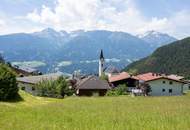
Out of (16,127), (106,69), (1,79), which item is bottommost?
(16,127)

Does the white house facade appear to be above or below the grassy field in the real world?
above

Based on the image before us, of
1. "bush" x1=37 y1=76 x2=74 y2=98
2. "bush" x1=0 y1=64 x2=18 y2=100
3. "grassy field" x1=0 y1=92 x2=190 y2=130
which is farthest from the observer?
"bush" x1=37 y1=76 x2=74 y2=98

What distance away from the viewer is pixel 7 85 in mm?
49906

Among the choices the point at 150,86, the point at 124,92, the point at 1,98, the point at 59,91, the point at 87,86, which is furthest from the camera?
the point at 150,86

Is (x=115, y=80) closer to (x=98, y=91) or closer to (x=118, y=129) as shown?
(x=98, y=91)

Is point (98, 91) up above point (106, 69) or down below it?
below

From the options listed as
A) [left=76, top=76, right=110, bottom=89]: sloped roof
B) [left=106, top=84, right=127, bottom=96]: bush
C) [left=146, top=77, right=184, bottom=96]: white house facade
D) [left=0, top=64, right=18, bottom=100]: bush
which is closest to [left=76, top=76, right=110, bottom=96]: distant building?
[left=76, top=76, right=110, bottom=89]: sloped roof

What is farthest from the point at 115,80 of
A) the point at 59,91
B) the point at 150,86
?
the point at 59,91

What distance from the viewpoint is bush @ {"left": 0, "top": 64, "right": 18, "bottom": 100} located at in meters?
48.8

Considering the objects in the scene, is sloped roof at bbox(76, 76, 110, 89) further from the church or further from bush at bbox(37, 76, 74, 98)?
bush at bbox(37, 76, 74, 98)

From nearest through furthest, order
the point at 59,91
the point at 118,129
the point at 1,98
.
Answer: the point at 118,129 < the point at 1,98 < the point at 59,91

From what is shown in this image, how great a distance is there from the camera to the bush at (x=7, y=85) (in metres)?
48.8

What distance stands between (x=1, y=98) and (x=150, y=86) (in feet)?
216

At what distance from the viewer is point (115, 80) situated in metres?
111
